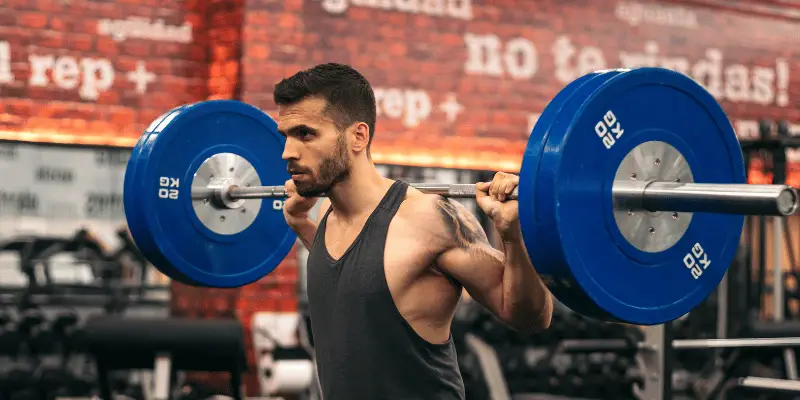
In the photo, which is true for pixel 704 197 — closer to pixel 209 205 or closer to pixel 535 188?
pixel 535 188

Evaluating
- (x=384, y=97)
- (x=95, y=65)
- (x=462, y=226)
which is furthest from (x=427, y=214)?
(x=384, y=97)

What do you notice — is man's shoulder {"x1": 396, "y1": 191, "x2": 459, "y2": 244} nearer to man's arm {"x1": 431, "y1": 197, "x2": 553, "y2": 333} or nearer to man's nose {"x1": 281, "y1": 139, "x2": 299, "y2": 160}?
man's arm {"x1": 431, "y1": 197, "x2": 553, "y2": 333}

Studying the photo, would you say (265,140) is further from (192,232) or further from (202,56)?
(202,56)

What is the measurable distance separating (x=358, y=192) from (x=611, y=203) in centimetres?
61

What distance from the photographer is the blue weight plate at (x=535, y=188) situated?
1730 mm

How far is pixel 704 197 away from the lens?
167 cm

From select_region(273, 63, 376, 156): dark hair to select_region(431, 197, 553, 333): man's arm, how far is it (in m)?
0.25

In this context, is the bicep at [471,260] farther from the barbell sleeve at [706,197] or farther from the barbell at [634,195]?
the barbell sleeve at [706,197]

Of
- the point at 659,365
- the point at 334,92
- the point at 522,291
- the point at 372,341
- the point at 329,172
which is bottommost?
the point at 659,365

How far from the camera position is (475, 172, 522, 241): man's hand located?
1859 mm

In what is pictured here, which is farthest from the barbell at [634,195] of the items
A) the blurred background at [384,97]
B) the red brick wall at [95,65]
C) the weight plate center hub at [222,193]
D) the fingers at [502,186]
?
the red brick wall at [95,65]

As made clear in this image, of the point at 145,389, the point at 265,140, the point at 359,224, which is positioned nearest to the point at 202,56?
the point at 145,389

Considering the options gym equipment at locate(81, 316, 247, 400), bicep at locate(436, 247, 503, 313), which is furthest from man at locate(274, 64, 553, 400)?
gym equipment at locate(81, 316, 247, 400)

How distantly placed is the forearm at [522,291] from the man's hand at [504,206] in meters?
0.03
